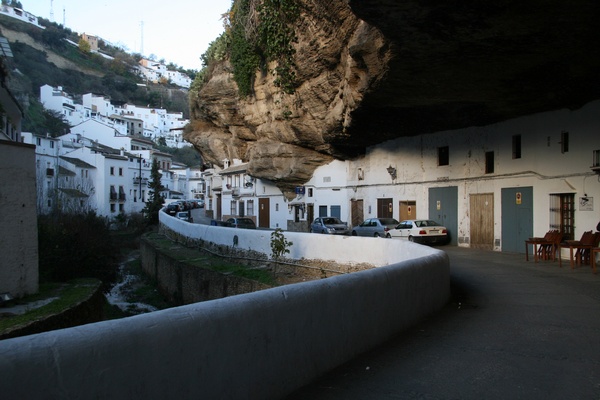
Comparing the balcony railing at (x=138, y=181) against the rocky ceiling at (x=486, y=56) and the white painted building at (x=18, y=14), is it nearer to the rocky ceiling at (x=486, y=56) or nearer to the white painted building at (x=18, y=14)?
the rocky ceiling at (x=486, y=56)

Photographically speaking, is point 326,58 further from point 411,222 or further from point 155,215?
point 155,215

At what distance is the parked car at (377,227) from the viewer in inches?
1009

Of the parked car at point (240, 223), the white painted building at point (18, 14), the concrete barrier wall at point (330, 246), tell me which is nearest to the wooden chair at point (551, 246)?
the concrete barrier wall at point (330, 246)

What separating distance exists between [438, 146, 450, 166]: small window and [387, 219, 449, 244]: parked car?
332 centimetres

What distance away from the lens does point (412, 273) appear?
23.2 feet

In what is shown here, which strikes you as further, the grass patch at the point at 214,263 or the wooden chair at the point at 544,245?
the grass patch at the point at 214,263

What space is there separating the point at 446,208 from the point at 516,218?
15.8 ft

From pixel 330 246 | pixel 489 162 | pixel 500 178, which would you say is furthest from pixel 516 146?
pixel 330 246

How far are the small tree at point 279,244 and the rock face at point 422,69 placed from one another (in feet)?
20.3

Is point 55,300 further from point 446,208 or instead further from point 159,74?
point 159,74

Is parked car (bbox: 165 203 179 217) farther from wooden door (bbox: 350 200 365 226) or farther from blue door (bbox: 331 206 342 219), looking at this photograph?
wooden door (bbox: 350 200 365 226)

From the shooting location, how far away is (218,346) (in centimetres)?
367

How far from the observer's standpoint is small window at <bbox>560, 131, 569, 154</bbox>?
57.2 ft

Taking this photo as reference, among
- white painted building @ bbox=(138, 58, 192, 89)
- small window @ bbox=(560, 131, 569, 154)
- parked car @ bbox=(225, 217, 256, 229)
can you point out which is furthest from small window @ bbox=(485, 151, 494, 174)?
white painted building @ bbox=(138, 58, 192, 89)
